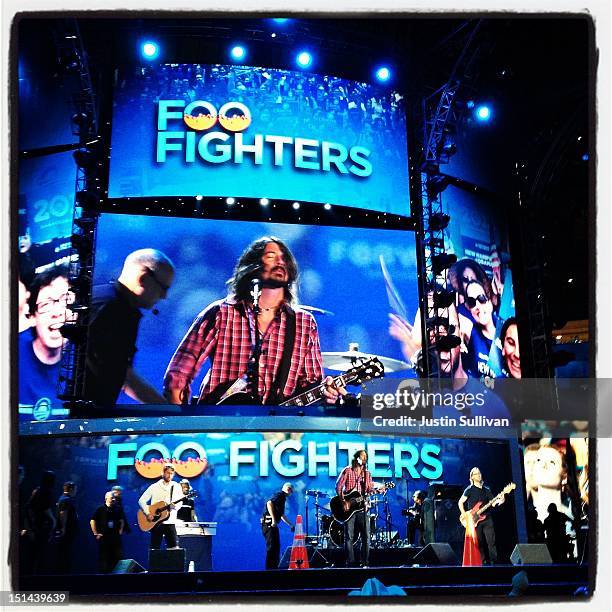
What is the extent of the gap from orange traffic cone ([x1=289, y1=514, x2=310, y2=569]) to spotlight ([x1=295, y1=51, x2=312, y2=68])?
5.16 metres

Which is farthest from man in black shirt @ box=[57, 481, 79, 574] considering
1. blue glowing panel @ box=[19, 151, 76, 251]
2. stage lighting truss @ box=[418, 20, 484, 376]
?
stage lighting truss @ box=[418, 20, 484, 376]

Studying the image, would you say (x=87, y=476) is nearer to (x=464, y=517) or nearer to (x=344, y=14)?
(x=464, y=517)

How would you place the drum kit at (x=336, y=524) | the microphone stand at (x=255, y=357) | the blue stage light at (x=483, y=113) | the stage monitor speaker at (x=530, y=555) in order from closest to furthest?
the drum kit at (x=336, y=524) < the stage monitor speaker at (x=530, y=555) < the microphone stand at (x=255, y=357) < the blue stage light at (x=483, y=113)

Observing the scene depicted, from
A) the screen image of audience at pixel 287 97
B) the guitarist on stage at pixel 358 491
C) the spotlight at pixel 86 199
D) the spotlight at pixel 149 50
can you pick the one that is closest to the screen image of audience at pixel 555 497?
the guitarist on stage at pixel 358 491

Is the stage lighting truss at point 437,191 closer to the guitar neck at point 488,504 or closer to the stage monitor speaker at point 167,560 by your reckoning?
the guitar neck at point 488,504

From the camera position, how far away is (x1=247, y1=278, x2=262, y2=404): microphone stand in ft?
25.7

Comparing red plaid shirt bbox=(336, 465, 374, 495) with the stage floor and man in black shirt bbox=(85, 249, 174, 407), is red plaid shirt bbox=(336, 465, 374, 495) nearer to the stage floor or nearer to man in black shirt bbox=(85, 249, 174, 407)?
the stage floor

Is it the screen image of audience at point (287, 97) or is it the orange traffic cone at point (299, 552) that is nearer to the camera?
the orange traffic cone at point (299, 552)

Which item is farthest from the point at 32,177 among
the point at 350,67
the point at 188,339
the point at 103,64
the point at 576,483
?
the point at 576,483

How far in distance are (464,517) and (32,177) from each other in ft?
18.6

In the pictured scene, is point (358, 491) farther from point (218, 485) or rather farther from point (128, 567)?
point (128, 567)

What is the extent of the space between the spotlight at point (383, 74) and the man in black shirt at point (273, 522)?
494cm

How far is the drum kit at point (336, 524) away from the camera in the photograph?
24.0ft

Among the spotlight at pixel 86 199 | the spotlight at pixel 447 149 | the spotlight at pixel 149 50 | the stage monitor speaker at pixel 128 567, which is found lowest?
the stage monitor speaker at pixel 128 567
